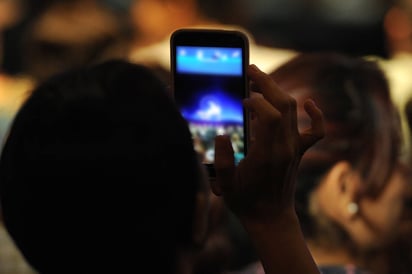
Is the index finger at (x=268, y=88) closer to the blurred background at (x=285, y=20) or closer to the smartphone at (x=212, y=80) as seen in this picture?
the smartphone at (x=212, y=80)

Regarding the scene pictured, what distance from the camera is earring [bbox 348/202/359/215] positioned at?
240cm

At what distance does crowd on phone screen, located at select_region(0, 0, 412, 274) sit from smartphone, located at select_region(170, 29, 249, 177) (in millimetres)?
72

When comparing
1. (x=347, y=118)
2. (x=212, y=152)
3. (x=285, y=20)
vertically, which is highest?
(x=212, y=152)

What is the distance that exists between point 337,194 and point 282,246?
1424mm

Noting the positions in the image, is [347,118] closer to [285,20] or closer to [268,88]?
[268,88]

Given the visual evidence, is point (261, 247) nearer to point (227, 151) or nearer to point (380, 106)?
point (227, 151)

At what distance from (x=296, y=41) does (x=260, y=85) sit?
2740 millimetres

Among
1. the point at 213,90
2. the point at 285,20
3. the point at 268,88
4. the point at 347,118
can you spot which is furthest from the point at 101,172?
the point at 285,20

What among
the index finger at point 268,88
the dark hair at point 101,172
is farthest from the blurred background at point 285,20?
the dark hair at point 101,172

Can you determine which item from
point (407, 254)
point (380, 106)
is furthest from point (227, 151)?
point (407, 254)

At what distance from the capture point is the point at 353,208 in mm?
2412

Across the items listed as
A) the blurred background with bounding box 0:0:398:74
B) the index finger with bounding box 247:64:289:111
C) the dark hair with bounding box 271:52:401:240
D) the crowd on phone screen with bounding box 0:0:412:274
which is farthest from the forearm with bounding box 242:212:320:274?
the blurred background with bounding box 0:0:398:74

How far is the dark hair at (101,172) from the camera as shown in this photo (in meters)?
0.84

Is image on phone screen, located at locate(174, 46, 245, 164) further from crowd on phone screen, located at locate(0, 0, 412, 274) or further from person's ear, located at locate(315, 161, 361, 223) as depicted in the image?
person's ear, located at locate(315, 161, 361, 223)
